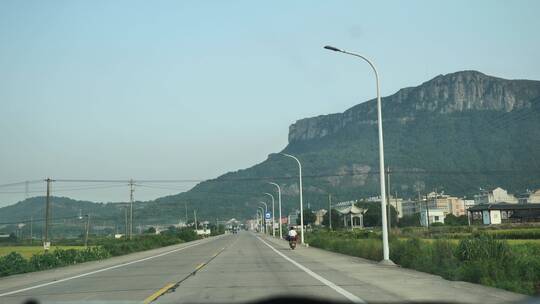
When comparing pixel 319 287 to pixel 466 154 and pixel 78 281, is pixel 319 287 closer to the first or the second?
pixel 78 281

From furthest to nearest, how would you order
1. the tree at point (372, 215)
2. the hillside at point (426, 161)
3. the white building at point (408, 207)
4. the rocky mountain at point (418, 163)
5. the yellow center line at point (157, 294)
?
the white building at point (408, 207) → the tree at point (372, 215) → the rocky mountain at point (418, 163) → the hillside at point (426, 161) → the yellow center line at point (157, 294)

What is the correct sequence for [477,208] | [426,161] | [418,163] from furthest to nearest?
[418,163], [426,161], [477,208]

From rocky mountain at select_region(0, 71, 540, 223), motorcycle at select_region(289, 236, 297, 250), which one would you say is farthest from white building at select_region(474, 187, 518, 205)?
motorcycle at select_region(289, 236, 297, 250)

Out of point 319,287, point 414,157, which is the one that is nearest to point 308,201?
point 414,157

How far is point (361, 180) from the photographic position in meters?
185

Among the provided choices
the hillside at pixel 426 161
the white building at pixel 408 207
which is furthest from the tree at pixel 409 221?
the white building at pixel 408 207

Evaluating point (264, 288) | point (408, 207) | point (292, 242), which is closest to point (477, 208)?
point (292, 242)

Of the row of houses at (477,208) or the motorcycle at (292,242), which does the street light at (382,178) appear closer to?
the motorcycle at (292,242)

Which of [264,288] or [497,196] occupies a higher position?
[497,196]

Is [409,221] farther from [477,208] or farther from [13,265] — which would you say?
[13,265]

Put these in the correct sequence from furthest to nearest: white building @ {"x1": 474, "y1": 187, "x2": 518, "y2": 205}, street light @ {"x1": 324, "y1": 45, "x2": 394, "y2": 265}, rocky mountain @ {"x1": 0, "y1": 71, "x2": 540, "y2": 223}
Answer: white building @ {"x1": 474, "y1": 187, "x2": 518, "y2": 205} → rocky mountain @ {"x1": 0, "y1": 71, "x2": 540, "y2": 223} → street light @ {"x1": 324, "y1": 45, "x2": 394, "y2": 265}

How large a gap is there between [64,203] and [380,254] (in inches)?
6628

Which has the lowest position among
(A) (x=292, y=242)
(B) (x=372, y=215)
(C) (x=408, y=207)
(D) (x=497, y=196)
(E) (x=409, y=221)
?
Result: (A) (x=292, y=242)

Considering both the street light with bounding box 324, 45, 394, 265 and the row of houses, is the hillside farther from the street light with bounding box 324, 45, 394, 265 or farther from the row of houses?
the street light with bounding box 324, 45, 394, 265
